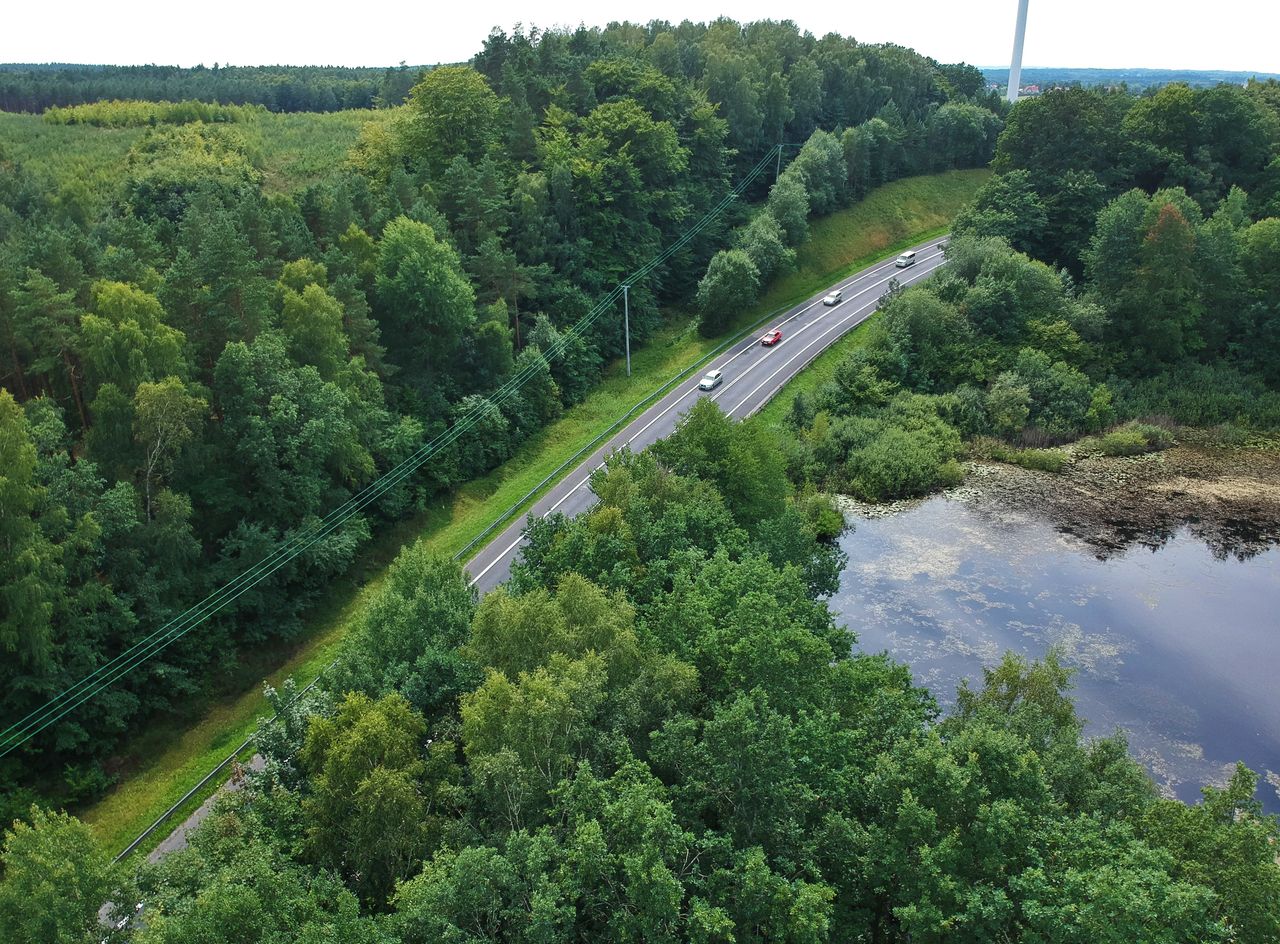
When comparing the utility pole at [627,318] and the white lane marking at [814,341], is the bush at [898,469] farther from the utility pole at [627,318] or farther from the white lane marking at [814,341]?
the utility pole at [627,318]

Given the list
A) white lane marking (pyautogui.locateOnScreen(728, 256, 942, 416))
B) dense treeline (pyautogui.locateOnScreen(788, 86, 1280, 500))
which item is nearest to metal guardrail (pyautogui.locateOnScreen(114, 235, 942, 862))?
white lane marking (pyautogui.locateOnScreen(728, 256, 942, 416))

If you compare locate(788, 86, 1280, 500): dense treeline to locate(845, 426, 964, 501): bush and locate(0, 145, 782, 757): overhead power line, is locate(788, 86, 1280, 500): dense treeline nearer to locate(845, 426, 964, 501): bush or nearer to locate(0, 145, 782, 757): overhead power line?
locate(845, 426, 964, 501): bush

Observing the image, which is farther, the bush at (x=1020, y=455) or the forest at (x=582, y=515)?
the bush at (x=1020, y=455)

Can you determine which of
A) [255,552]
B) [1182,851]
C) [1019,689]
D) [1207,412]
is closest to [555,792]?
[1182,851]

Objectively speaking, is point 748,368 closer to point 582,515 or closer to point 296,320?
point 582,515

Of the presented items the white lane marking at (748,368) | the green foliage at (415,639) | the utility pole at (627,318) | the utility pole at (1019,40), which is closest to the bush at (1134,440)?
the white lane marking at (748,368)

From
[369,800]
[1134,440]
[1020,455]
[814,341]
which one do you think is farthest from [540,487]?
[1134,440]
